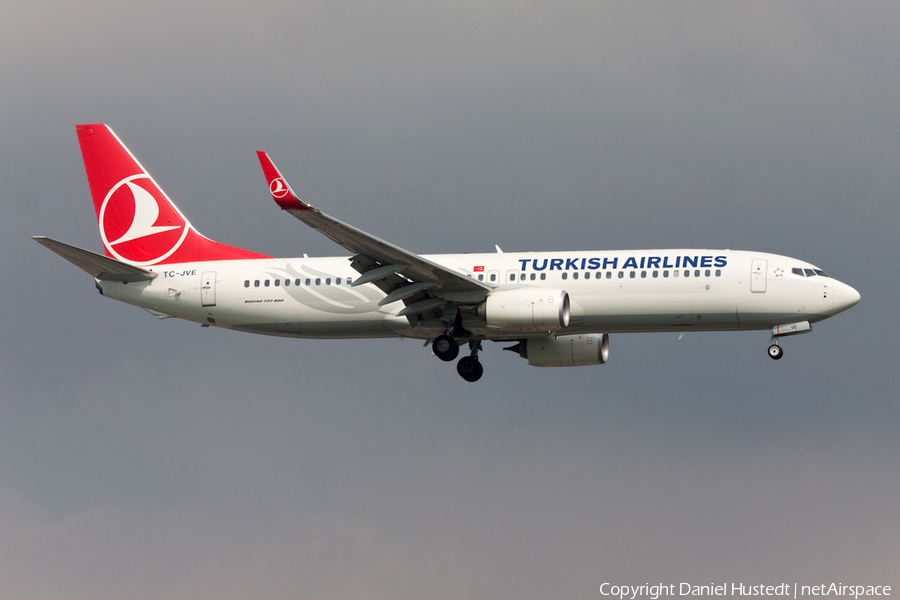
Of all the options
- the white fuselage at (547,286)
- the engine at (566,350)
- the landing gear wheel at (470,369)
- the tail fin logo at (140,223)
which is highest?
the tail fin logo at (140,223)

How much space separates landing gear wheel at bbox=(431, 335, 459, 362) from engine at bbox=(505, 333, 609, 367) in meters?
4.56

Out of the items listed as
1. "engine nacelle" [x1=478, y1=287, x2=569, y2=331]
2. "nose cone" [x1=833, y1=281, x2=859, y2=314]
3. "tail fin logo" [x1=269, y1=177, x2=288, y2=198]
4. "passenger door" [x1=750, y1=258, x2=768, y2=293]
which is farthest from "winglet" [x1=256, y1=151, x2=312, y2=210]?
"nose cone" [x1=833, y1=281, x2=859, y2=314]

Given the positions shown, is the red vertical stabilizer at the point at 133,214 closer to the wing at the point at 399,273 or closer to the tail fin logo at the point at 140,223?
the tail fin logo at the point at 140,223

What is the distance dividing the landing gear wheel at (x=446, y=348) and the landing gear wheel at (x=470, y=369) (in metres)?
2.65

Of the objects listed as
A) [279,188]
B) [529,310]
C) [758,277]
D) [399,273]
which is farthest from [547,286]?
[279,188]

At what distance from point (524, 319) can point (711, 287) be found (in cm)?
718

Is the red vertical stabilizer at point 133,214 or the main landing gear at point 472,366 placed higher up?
the red vertical stabilizer at point 133,214

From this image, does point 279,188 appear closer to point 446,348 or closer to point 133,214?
point 446,348

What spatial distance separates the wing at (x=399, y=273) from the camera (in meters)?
42.3

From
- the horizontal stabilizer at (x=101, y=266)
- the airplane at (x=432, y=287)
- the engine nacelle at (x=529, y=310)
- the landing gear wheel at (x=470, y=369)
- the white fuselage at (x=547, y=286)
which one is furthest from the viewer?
the landing gear wheel at (x=470, y=369)

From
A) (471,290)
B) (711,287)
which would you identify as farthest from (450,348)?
(711,287)

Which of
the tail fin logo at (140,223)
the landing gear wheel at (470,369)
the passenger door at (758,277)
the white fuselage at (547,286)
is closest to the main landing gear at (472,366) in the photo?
the landing gear wheel at (470,369)

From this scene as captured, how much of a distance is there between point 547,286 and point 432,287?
14.6 feet

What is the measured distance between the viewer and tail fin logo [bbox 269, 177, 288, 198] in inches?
1550
